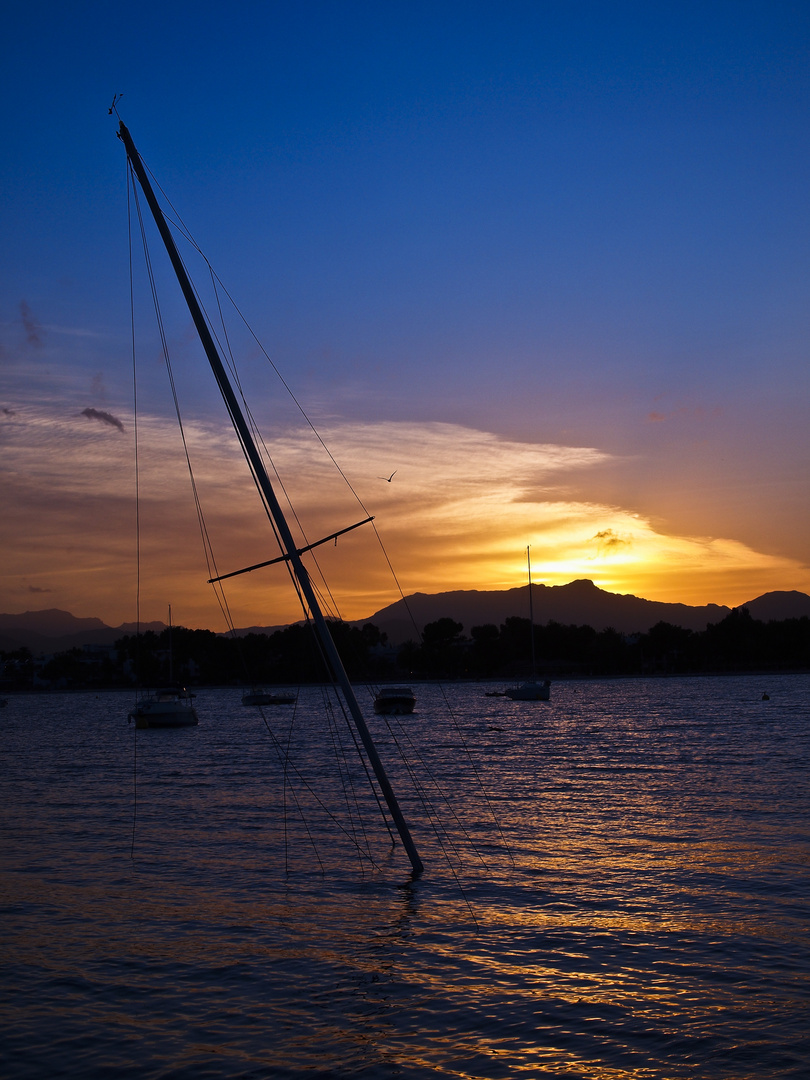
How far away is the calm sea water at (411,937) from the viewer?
1108cm

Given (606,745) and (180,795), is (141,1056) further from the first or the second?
(606,745)

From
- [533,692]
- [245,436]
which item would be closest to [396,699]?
[533,692]

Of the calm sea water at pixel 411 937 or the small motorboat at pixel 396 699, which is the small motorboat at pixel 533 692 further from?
the calm sea water at pixel 411 937

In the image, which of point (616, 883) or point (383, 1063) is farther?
point (616, 883)

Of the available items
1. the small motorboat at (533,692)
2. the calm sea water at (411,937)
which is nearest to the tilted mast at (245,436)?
the calm sea water at (411,937)

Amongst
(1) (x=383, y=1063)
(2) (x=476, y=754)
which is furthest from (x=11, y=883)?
(2) (x=476, y=754)

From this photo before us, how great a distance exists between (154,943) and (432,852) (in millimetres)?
8998

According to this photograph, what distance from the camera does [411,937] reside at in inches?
613

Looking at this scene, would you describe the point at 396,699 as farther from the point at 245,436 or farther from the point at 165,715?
the point at 245,436

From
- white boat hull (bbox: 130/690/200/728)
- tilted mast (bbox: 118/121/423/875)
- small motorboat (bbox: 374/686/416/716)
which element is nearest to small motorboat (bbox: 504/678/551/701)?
small motorboat (bbox: 374/686/416/716)

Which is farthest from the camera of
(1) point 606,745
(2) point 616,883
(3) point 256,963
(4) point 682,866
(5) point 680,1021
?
(1) point 606,745

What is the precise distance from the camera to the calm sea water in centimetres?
1108

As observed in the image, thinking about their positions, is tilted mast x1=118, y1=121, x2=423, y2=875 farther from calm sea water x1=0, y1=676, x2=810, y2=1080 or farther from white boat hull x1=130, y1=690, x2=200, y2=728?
white boat hull x1=130, y1=690, x2=200, y2=728

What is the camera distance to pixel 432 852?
2295cm
